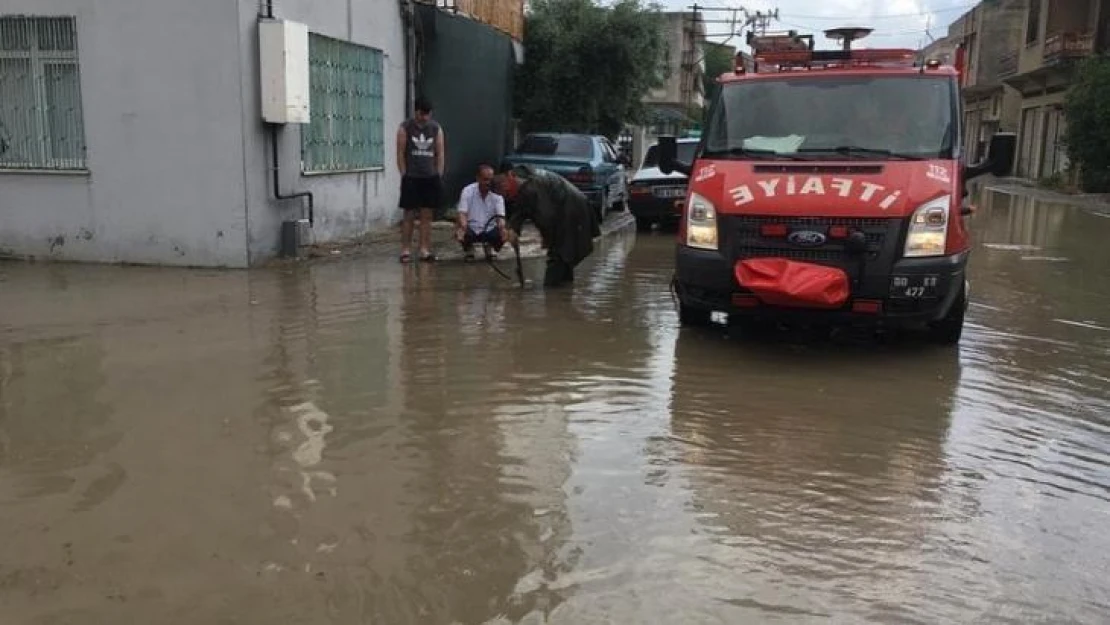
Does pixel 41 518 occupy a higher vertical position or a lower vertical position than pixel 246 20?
lower

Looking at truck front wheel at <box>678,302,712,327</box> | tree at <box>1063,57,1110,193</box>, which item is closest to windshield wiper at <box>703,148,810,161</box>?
truck front wheel at <box>678,302,712,327</box>

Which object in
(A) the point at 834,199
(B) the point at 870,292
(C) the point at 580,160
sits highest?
(C) the point at 580,160

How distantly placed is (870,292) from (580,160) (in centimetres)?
1007

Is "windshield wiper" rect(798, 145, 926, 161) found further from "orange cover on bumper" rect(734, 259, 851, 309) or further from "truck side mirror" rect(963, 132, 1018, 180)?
"orange cover on bumper" rect(734, 259, 851, 309)

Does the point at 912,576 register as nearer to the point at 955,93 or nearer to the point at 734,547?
the point at 734,547

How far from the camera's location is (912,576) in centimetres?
357

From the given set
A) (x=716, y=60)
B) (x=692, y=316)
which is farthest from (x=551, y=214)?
(x=716, y=60)

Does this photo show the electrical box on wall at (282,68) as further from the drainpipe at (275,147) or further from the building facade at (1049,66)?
the building facade at (1049,66)

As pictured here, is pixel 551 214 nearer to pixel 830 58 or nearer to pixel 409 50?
pixel 830 58

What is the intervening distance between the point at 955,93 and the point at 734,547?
15.7 ft

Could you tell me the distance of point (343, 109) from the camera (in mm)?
12453

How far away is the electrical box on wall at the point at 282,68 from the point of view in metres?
9.99

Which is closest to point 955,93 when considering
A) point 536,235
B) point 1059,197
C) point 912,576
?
point 912,576

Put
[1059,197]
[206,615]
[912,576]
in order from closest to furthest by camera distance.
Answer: [206,615], [912,576], [1059,197]
